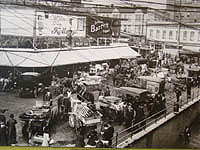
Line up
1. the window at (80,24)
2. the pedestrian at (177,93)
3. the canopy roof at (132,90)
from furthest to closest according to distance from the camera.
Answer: the pedestrian at (177,93), the canopy roof at (132,90), the window at (80,24)

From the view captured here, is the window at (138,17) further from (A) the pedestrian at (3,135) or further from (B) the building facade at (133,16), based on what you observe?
(A) the pedestrian at (3,135)

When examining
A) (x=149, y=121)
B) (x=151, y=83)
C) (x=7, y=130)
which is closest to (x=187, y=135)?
(x=149, y=121)

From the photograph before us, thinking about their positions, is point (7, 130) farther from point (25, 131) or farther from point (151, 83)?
point (151, 83)

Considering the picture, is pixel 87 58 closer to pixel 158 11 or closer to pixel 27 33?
pixel 27 33

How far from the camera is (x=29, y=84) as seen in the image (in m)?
2.38

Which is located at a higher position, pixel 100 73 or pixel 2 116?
pixel 100 73

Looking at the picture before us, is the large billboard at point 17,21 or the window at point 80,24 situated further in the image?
the window at point 80,24

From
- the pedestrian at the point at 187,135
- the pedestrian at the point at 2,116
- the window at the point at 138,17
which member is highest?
the window at the point at 138,17

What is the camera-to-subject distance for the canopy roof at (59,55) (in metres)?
2.36

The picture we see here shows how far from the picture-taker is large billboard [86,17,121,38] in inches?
98.5

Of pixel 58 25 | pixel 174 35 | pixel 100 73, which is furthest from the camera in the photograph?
pixel 174 35

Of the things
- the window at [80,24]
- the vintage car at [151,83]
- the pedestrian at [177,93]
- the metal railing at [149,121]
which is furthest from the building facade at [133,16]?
the metal railing at [149,121]

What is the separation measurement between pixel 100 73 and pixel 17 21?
0.96m

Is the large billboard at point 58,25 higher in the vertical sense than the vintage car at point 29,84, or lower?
higher
